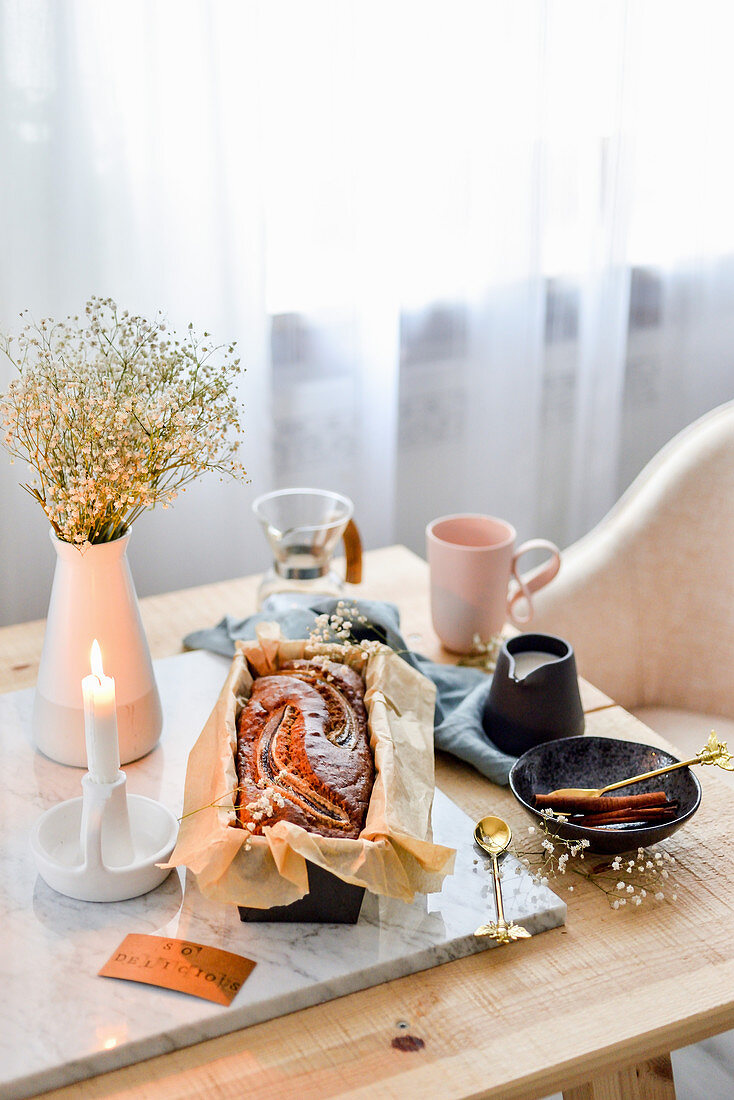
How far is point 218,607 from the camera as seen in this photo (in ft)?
4.80

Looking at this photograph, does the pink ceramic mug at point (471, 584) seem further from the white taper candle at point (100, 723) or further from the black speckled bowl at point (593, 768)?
the white taper candle at point (100, 723)

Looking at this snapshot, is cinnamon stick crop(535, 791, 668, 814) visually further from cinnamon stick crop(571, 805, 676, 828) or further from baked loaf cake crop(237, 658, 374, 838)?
baked loaf cake crop(237, 658, 374, 838)

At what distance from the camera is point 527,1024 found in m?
0.78

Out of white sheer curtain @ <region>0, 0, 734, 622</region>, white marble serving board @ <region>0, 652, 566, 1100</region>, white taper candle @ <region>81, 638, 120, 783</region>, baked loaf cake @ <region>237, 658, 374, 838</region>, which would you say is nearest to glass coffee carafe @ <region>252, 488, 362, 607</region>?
baked loaf cake @ <region>237, 658, 374, 838</region>

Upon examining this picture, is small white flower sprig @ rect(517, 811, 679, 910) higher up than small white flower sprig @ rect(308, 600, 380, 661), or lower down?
lower down

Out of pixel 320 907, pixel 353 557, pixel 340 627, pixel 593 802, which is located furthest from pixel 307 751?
pixel 353 557

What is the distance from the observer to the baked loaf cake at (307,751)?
84 cm

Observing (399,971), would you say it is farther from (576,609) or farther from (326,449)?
(326,449)

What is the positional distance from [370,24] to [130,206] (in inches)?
21.3

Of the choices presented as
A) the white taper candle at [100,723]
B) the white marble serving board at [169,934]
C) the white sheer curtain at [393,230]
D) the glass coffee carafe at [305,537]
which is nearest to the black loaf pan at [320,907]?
the white marble serving board at [169,934]

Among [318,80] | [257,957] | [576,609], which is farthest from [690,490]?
[257,957]

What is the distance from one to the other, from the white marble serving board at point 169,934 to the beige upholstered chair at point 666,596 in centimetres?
69

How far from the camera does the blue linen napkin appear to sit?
1.08 metres

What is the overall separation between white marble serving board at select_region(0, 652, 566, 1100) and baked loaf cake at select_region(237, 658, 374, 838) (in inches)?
3.7
